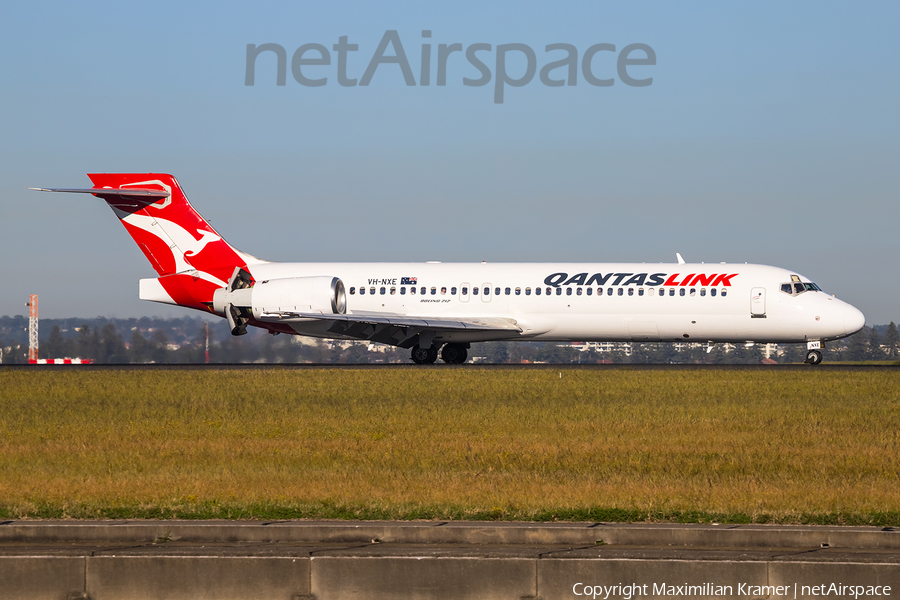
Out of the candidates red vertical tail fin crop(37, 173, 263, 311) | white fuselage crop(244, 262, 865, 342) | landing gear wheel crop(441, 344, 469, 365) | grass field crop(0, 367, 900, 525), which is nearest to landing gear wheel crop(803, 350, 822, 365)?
white fuselage crop(244, 262, 865, 342)

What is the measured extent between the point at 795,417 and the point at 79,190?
29.7 metres

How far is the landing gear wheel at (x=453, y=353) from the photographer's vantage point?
41688 millimetres

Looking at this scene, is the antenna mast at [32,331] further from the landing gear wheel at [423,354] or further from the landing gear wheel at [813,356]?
the landing gear wheel at [813,356]

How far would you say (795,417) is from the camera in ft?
66.9

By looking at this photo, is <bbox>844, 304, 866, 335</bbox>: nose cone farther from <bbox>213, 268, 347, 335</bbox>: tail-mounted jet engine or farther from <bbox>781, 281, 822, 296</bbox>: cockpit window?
<bbox>213, 268, 347, 335</bbox>: tail-mounted jet engine

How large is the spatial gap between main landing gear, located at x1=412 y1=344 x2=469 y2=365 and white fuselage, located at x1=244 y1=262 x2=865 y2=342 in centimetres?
85

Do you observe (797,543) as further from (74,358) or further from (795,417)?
(74,358)

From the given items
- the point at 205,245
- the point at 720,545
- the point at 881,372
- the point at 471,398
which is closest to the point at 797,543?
the point at 720,545

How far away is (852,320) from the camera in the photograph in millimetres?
37094

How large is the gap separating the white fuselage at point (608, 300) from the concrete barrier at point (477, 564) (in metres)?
29.1

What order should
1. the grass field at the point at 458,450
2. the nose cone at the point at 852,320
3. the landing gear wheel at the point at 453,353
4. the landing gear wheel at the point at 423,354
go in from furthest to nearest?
the landing gear wheel at the point at 453,353, the landing gear wheel at the point at 423,354, the nose cone at the point at 852,320, the grass field at the point at 458,450

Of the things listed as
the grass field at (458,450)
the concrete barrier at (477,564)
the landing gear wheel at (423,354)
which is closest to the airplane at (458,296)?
the landing gear wheel at (423,354)

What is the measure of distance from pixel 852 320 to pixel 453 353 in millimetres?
14804

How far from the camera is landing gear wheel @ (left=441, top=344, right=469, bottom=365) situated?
4169cm
